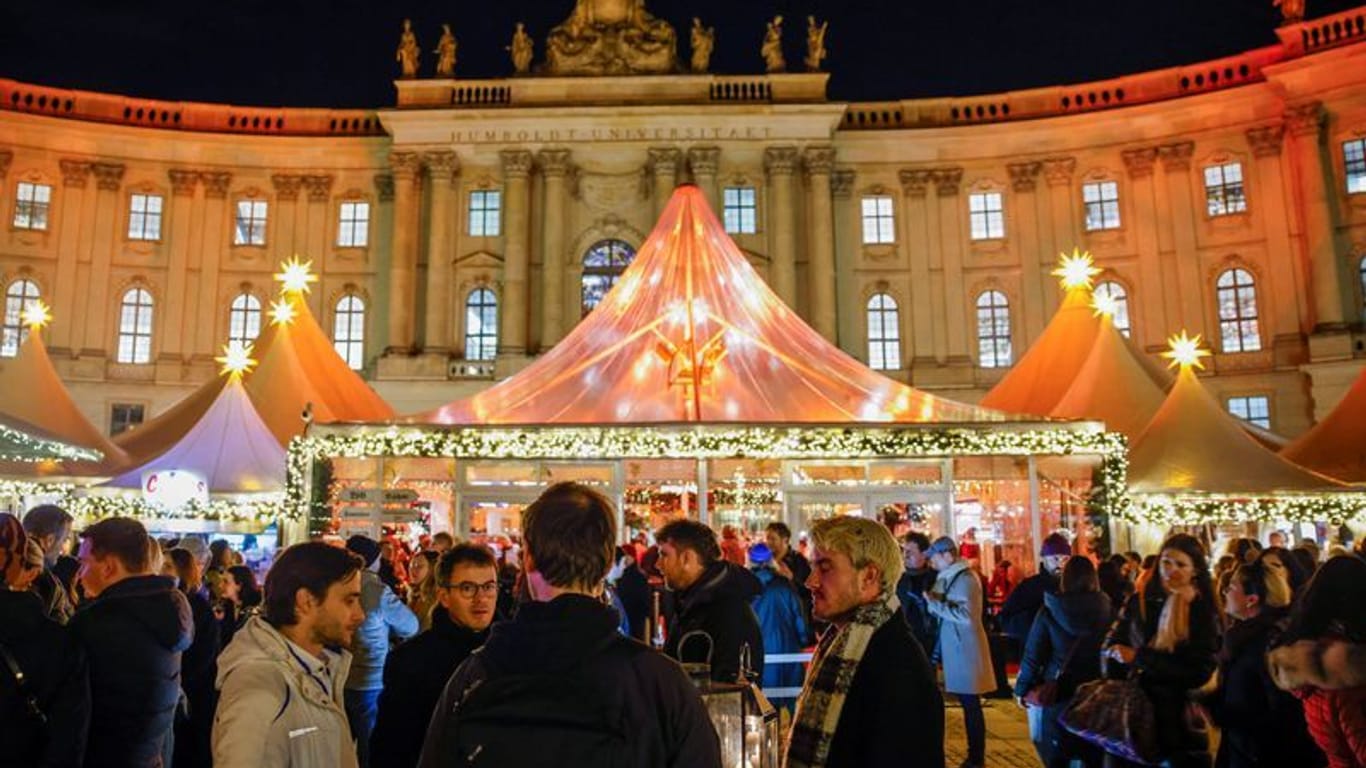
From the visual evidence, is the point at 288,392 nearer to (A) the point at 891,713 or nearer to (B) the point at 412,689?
(B) the point at 412,689

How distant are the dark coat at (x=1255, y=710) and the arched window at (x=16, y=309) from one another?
3610 centimetres

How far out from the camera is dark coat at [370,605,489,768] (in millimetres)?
4141

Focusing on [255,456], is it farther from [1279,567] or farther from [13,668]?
[1279,567]

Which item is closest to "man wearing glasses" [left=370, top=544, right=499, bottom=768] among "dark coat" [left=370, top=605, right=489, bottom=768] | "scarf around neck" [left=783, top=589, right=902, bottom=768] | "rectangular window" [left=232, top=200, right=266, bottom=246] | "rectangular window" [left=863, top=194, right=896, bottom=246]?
"dark coat" [left=370, top=605, right=489, bottom=768]

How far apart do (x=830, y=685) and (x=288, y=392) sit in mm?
19077

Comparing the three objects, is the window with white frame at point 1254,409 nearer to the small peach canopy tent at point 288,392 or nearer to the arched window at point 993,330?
the arched window at point 993,330

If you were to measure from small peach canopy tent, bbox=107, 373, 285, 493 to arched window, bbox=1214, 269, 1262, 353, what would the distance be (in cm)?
2691

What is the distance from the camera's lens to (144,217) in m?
34.7

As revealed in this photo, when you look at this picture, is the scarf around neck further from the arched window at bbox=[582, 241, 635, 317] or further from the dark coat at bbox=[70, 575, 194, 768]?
the arched window at bbox=[582, 241, 635, 317]

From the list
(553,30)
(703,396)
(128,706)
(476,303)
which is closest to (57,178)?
(476,303)

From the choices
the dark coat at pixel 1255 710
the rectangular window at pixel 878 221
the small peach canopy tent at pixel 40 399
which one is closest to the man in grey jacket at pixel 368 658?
the dark coat at pixel 1255 710

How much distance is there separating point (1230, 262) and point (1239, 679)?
103 ft

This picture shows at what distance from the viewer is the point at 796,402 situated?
50.1ft

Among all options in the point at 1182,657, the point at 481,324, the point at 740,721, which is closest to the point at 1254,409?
the point at 481,324
